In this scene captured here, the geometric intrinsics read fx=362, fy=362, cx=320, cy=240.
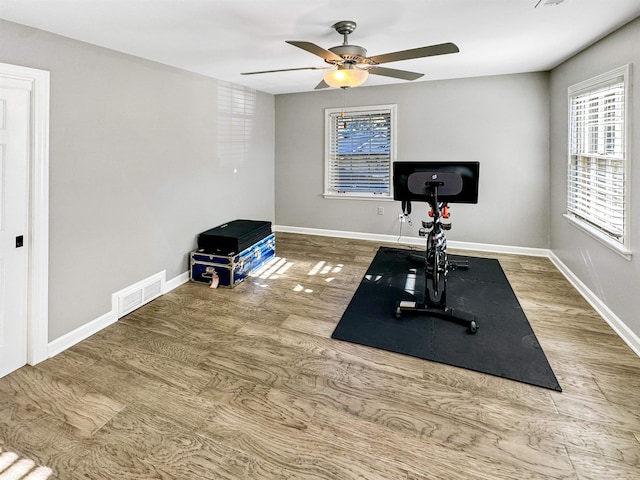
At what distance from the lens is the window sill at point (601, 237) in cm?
274

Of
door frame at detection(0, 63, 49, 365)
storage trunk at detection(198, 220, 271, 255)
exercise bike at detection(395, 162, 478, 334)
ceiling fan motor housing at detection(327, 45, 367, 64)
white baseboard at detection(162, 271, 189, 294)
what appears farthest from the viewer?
storage trunk at detection(198, 220, 271, 255)

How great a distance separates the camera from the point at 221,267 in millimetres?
3900

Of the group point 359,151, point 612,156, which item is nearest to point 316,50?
point 612,156

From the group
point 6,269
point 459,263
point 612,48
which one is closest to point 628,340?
point 459,263

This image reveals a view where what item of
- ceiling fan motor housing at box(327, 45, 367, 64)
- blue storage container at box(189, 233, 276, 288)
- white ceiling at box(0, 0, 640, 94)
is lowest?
blue storage container at box(189, 233, 276, 288)

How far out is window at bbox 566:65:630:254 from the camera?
2867mm

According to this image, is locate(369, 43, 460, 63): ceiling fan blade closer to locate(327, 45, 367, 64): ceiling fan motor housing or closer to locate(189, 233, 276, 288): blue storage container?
locate(327, 45, 367, 64): ceiling fan motor housing

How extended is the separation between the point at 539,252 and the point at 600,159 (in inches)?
75.4

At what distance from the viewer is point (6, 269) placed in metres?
2.34

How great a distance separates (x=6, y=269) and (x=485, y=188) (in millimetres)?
5215

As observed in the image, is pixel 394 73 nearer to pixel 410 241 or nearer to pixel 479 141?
pixel 479 141

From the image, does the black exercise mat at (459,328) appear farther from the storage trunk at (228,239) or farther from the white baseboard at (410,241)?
the storage trunk at (228,239)

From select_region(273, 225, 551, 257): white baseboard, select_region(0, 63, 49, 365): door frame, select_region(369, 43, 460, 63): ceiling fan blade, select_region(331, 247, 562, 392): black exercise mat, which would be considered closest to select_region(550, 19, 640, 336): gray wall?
select_region(273, 225, 551, 257): white baseboard

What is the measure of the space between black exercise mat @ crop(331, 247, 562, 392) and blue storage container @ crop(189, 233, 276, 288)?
51.8 inches
